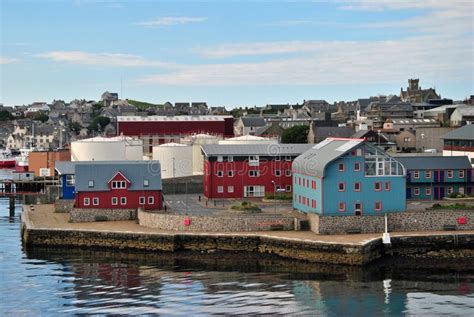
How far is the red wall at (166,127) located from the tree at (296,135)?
1294 centimetres

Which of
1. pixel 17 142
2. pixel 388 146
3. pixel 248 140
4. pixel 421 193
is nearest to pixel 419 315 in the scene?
pixel 421 193

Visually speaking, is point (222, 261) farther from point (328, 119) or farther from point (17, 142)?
point (17, 142)

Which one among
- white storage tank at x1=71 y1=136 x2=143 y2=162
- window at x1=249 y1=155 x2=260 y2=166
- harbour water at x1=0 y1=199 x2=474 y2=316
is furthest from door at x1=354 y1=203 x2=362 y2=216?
white storage tank at x1=71 y1=136 x2=143 y2=162

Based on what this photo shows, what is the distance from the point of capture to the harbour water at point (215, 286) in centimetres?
3141

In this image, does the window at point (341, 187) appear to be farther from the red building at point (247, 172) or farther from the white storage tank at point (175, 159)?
the white storage tank at point (175, 159)

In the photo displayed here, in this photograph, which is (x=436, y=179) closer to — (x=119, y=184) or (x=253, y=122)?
(x=119, y=184)

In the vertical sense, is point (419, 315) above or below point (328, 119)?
below

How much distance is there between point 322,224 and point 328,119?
245 feet

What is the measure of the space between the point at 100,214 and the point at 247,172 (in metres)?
12.0

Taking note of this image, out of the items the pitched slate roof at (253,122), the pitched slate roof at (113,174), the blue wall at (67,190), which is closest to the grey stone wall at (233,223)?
the pitched slate roof at (113,174)

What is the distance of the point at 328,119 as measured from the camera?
116438 mm

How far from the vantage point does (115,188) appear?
49.6 metres

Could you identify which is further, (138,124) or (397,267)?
(138,124)

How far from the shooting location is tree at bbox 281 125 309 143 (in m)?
99.8
